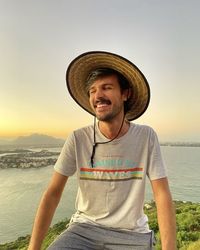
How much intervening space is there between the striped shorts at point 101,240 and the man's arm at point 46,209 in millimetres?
135

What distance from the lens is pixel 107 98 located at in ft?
8.33

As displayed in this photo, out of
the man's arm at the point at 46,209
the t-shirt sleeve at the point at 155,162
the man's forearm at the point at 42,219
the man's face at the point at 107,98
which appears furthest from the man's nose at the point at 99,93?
the man's forearm at the point at 42,219

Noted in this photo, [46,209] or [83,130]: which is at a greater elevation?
[83,130]

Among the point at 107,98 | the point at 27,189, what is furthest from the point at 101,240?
the point at 27,189

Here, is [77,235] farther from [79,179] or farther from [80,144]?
[80,144]

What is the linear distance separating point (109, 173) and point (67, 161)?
35 centimetres

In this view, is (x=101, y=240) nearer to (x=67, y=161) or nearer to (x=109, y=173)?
(x=109, y=173)

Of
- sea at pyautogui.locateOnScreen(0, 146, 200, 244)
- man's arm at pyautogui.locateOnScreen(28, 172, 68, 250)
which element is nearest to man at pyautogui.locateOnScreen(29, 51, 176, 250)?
man's arm at pyautogui.locateOnScreen(28, 172, 68, 250)

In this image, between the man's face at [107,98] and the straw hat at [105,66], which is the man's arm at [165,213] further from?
the straw hat at [105,66]

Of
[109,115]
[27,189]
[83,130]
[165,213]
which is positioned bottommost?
[27,189]

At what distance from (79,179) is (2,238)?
22.5 m

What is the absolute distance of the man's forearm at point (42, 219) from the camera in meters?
2.49

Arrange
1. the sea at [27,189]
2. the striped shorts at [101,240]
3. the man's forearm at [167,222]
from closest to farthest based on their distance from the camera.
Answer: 1. the man's forearm at [167,222]
2. the striped shorts at [101,240]
3. the sea at [27,189]

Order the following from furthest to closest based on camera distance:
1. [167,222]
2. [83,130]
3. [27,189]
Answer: [27,189] < [83,130] < [167,222]
